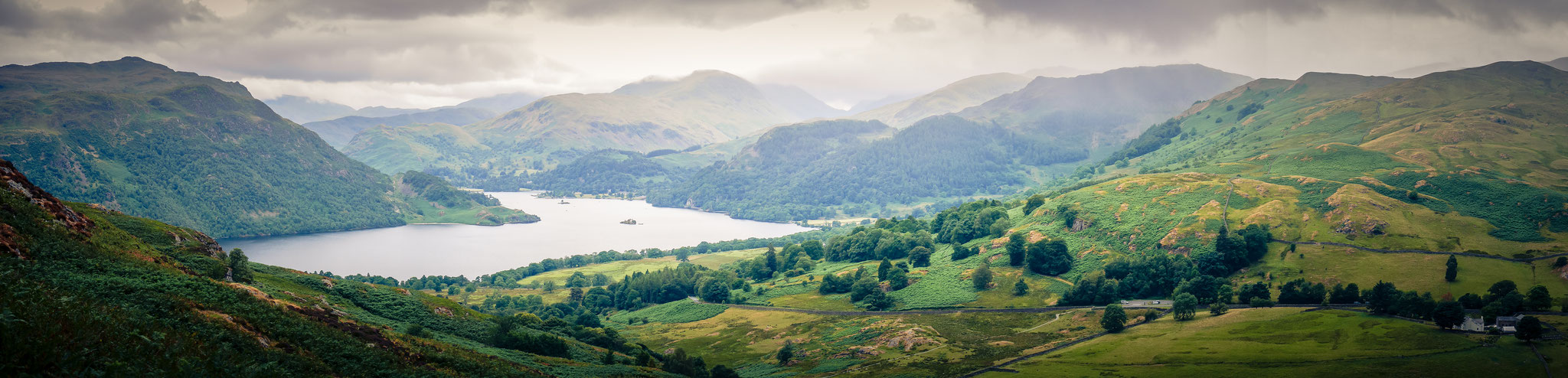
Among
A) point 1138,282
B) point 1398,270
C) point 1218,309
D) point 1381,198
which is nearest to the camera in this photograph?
point 1218,309

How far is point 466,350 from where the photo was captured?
42875 millimetres

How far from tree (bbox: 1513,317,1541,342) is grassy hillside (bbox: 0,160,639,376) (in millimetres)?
59573

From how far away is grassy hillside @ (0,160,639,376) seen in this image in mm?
19391

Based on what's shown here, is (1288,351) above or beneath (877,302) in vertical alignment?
above

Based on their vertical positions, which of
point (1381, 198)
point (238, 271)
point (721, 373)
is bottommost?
point (721, 373)

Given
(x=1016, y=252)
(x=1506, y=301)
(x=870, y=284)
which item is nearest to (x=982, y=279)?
(x=1016, y=252)

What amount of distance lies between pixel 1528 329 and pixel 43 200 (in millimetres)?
86757

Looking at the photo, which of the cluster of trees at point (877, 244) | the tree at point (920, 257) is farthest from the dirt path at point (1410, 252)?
the cluster of trees at point (877, 244)

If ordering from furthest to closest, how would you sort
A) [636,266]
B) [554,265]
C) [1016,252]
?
[554,265], [636,266], [1016,252]

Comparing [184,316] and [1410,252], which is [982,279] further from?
[184,316]

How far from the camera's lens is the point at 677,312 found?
109 metres

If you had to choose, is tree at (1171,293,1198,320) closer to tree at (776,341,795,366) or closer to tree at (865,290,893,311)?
tree at (865,290,893,311)

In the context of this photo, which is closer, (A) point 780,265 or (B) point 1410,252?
(B) point 1410,252

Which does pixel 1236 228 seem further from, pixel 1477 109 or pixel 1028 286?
pixel 1477 109
